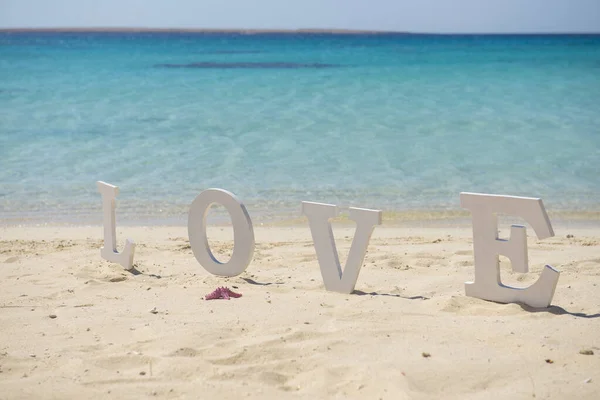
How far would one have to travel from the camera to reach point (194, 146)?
12.9 m

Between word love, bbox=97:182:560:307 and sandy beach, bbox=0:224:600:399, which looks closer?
sandy beach, bbox=0:224:600:399

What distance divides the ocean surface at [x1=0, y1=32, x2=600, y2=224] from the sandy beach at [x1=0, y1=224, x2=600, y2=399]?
2987 mm

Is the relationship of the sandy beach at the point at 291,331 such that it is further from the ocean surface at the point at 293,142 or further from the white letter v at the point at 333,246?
the ocean surface at the point at 293,142

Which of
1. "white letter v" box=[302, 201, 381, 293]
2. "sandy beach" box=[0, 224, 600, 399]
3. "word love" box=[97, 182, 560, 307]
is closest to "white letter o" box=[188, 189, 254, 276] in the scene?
"word love" box=[97, 182, 560, 307]

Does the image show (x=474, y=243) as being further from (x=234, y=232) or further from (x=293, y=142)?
(x=293, y=142)

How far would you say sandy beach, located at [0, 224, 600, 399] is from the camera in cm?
324

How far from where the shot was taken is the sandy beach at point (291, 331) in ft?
10.6

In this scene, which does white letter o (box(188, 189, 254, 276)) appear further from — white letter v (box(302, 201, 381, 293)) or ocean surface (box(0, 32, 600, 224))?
ocean surface (box(0, 32, 600, 224))

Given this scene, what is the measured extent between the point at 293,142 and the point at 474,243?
8.82 m

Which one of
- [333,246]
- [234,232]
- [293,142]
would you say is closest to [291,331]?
[333,246]

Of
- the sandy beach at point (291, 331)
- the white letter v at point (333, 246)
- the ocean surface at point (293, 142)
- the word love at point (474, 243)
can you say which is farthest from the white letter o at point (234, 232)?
the ocean surface at point (293, 142)

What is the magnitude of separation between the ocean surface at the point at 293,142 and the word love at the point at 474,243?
3054mm

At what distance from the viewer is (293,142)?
1312 cm

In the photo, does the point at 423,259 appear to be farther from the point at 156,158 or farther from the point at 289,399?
the point at 156,158
